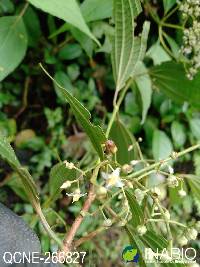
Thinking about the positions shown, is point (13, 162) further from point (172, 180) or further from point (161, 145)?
point (161, 145)

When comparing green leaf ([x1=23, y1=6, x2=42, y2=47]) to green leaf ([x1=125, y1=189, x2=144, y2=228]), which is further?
green leaf ([x1=23, y1=6, x2=42, y2=47])

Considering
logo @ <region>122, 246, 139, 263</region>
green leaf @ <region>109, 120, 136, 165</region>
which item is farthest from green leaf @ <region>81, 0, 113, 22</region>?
logo @ <region>122, 246, 139, 263</region>

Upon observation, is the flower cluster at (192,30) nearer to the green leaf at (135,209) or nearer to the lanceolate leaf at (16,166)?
the green leaf at (135,209)

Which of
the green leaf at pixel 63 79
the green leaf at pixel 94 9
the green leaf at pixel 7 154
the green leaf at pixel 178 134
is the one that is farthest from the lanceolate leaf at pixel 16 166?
the green leaf at pixel 178 134

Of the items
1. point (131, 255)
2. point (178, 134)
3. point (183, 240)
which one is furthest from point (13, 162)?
point (178, 134)

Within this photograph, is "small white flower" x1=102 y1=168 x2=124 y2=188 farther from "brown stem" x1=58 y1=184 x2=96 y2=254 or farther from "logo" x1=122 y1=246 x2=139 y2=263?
"logo" x1=122 y1=246 x2=139 y2=263
